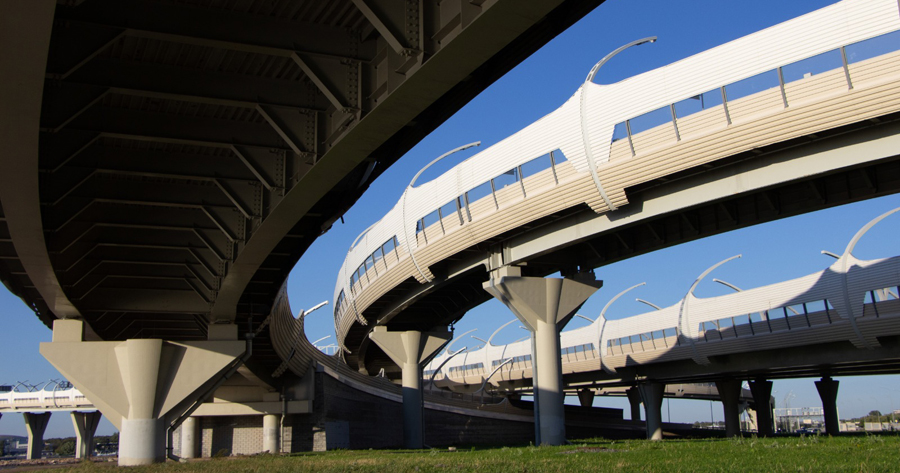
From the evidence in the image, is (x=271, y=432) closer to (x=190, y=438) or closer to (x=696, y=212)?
(x=190, y=438)

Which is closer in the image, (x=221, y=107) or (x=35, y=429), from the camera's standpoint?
(x=221, y=107)

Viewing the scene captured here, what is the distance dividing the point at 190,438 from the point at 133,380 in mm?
31347

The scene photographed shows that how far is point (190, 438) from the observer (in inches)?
2183

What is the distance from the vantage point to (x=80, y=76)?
1321 cm

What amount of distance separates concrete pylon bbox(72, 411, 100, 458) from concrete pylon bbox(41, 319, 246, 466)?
68.6m

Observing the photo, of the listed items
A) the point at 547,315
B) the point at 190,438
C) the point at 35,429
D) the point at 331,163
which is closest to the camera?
the point at 331,163

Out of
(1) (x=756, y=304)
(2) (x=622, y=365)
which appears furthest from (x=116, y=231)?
(2) (x=622, y=365)

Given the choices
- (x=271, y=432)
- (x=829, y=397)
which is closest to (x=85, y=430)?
(x=271, y=432)

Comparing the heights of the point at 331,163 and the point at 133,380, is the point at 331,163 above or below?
above

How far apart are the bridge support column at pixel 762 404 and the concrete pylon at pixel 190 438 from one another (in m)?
41.7

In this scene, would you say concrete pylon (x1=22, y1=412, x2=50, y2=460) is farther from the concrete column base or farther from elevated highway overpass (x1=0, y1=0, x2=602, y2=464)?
elevated highway overpass (x1=0, y1=0, x2=602, y2=464)

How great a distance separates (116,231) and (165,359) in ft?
20.4

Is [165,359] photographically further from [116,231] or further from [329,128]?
[329,128]

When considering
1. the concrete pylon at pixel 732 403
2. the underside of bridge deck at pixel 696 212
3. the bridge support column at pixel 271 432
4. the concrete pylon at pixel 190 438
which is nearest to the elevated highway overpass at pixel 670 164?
the underside of bridge deck at pixel 696 212
